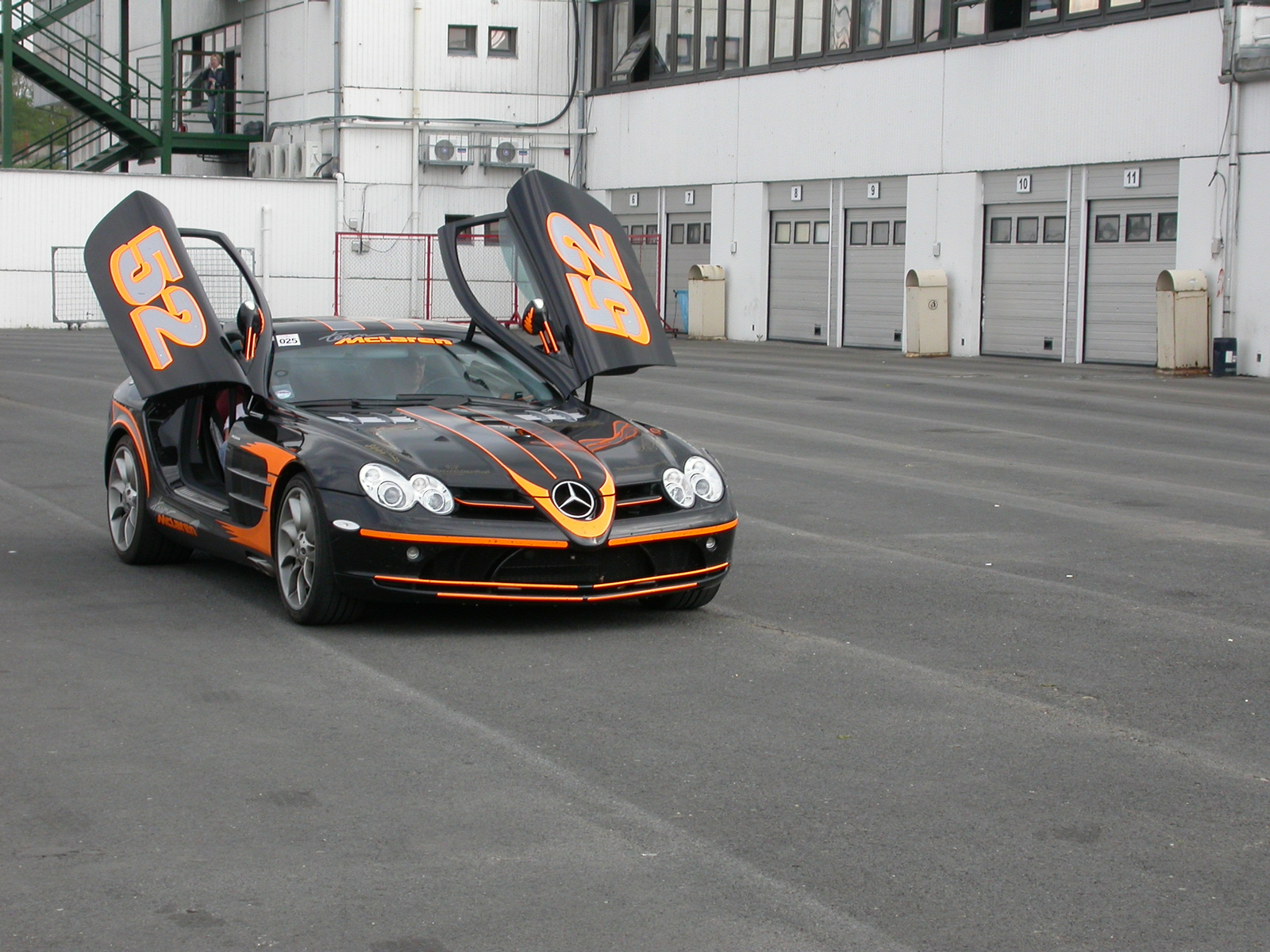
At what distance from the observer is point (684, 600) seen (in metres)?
8.23

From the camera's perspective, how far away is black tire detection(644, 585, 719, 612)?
815 cm

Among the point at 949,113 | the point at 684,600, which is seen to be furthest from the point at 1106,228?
the point at 684,600

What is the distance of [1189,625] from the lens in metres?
8.00

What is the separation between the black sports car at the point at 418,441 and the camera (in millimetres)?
7543

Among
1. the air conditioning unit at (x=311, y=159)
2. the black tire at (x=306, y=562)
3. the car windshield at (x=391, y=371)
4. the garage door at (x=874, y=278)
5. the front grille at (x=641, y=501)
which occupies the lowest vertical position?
the black tire at (x=306, y=562)

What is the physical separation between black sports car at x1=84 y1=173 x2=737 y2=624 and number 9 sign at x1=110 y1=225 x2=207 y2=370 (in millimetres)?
11

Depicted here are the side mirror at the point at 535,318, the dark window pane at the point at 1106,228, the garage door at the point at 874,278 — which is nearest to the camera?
→ the side mirror at the point at 535,318

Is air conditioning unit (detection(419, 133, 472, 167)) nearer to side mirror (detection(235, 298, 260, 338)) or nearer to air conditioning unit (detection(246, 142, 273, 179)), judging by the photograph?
air conditioning unit (detection(246, 142, 273, 179))

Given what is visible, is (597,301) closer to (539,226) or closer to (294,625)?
(539,226)

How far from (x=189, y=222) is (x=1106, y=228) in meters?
20.5

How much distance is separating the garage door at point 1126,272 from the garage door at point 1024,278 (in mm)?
678

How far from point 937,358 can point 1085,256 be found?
329cm

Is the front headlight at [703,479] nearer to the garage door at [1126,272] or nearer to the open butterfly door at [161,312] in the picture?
the open butterfly door at [161,312]

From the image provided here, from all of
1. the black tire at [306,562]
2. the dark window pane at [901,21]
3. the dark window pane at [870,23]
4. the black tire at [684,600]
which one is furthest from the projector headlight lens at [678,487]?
the dark window pane at [870,23]
